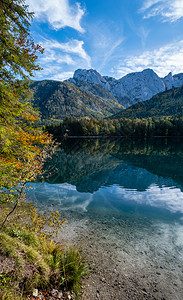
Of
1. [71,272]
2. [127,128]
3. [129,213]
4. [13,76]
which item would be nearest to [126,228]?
[129,213]

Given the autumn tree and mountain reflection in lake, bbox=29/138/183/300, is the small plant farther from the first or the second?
the autumn tree

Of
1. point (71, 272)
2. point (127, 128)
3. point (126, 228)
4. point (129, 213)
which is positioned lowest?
point (129, 213)

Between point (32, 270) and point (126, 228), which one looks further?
point (126, 228)

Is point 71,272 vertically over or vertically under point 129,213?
over

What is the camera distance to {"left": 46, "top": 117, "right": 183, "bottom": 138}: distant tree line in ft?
493

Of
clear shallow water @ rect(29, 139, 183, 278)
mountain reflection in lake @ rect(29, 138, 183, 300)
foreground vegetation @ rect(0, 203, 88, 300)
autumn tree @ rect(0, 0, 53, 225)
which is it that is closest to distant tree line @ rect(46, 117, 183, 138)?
clear shallow water @ rect(29, 139, 183, 278)

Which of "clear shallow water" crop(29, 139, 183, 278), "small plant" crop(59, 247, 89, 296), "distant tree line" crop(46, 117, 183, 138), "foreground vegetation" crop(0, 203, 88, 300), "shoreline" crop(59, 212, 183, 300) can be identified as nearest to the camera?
"foreground vegetation" crop(0, 203, 88, 300)

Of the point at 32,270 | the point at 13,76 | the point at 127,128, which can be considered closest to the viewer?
the point at 32,270

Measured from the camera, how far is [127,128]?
161 meters

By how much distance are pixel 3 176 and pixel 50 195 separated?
14.7 meters

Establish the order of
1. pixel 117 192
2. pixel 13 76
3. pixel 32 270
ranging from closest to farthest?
1. pixel 32 270
2. pixel 13 76
3. pixel 117 192

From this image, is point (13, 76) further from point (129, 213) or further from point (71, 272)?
point (129, 213)

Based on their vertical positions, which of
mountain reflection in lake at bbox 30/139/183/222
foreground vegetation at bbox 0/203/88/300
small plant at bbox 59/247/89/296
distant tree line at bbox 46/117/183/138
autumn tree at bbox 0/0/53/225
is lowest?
mountain reflection in lake at bbox 30/139/183/222

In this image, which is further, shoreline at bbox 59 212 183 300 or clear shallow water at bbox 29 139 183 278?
clear shallow water at bbox 29 139 183 278
